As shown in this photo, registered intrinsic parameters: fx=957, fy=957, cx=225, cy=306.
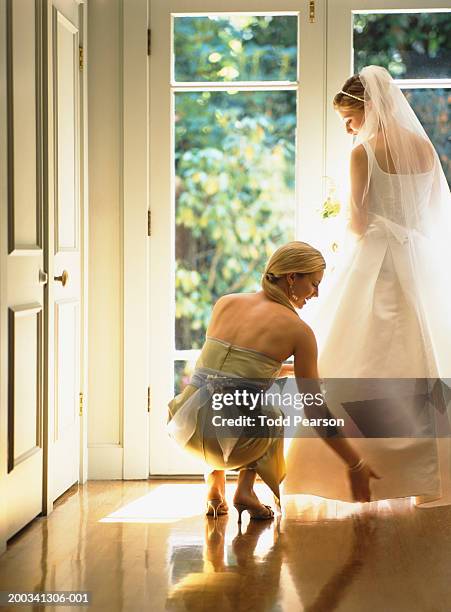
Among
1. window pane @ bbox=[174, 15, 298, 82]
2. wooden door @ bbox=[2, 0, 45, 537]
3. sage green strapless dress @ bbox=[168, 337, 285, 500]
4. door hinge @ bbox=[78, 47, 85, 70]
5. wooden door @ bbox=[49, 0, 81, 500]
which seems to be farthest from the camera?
window pane @ bbox=[174, 15, 298, 82]

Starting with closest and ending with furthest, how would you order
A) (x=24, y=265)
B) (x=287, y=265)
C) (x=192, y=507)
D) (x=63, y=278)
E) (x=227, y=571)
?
(x=227, y=571)
(x=24, y=265)
(x=287, y=265)
(x=192, y=507)
(x=63, y=278)

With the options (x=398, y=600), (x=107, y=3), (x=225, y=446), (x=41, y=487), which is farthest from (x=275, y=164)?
(x=398, y=600)

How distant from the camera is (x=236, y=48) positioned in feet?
14.7

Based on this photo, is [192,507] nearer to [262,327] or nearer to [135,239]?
[262,327]

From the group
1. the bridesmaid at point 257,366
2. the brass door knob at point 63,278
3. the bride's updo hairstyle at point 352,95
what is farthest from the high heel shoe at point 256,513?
the bride's updo hairstyle at point 352,95

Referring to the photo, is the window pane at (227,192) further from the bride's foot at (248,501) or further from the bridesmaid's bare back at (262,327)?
the bride's foot at (248,501)

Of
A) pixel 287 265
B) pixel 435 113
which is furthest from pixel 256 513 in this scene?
pixel 435 113

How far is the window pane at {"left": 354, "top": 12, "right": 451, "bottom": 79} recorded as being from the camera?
4.41m

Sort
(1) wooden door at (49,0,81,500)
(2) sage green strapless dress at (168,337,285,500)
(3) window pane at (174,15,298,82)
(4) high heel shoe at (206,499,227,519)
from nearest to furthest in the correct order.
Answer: (2) sage green strapless dress at (168,337,285,500) < (4) high heel shoe at (206,499,227,519) < (1) wooden door at (49,0,81,500) < (3) window pane at (174,15,298,82)

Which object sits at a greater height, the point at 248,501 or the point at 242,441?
the point at 242,441

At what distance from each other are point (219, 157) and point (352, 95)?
789 mm

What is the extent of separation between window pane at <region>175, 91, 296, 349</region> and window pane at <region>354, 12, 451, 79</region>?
43 centimetres

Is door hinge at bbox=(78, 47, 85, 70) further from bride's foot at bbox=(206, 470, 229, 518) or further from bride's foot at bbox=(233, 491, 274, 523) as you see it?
bride's foot at bbox=(233, 491, 274, 523)

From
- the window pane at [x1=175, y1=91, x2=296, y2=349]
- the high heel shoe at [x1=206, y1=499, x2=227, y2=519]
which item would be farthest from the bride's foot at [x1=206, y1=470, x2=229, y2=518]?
the window pane at [x1=175, y1=91, x2=296, y2=349]
